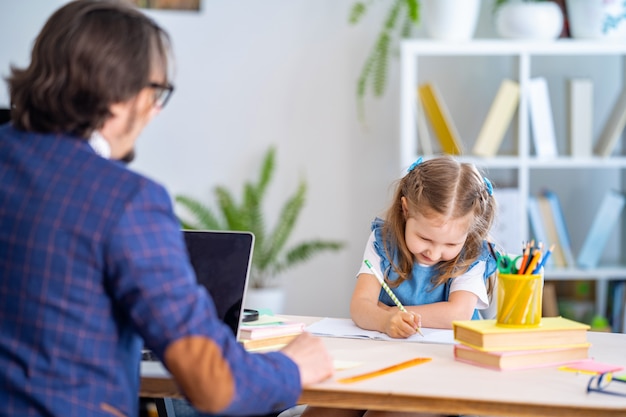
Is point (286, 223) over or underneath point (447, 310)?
underneath

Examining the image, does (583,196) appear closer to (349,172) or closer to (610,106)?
(610,106)

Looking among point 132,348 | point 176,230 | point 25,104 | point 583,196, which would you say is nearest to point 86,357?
point 132,348

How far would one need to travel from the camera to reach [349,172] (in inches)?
157

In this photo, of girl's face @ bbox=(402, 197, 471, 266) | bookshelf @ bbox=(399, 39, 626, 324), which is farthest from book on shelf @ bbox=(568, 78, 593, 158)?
girl's face @ bbox=(402, 197, 471, 266)

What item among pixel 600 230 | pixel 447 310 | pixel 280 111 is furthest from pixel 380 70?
pixel 447 310

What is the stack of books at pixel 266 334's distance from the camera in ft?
5.88

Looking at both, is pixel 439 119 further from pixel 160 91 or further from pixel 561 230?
pixel 160 91

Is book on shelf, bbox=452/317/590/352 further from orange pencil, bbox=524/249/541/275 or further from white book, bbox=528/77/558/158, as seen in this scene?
white book, bbox=528/77/558/158

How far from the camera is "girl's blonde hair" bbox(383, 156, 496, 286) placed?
81.7 inches

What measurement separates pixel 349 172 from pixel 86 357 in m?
2.87

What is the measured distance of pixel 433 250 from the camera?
207cm

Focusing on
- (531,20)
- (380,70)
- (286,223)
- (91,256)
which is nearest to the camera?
(91,256)

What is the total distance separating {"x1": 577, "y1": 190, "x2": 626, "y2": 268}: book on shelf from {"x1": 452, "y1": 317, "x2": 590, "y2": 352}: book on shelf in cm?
201

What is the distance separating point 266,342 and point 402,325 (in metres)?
0.30
